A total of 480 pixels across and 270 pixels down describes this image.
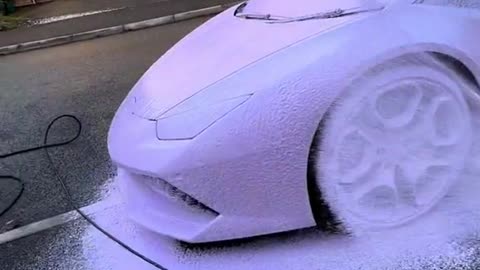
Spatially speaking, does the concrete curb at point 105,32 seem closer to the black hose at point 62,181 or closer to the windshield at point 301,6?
the black hose at point 62,181

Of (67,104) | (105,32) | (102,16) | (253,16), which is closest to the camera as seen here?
(253,16)

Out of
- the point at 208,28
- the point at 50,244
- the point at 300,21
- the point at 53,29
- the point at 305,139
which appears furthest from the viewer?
the point at 53,29

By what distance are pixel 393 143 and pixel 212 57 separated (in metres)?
0.89

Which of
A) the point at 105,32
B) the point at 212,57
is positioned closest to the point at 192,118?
the point at 212,57

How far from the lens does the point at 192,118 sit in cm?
224

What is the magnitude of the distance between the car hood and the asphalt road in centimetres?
83

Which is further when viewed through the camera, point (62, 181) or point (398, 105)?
point (62, 181)

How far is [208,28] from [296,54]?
3.03 feet

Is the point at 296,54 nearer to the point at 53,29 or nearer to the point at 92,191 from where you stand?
the point at 92,191

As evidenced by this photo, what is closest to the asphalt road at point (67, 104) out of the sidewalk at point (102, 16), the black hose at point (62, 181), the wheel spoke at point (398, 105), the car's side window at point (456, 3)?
the black hose at point (62, 181)

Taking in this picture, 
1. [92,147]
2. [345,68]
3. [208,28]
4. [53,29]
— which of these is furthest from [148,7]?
[345,68]

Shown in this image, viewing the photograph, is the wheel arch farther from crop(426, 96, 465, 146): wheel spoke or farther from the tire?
crop(426, 96, 465, 146): wheel spoke

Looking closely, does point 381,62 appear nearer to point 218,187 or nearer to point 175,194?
point 218,187

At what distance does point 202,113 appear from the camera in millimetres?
2234
